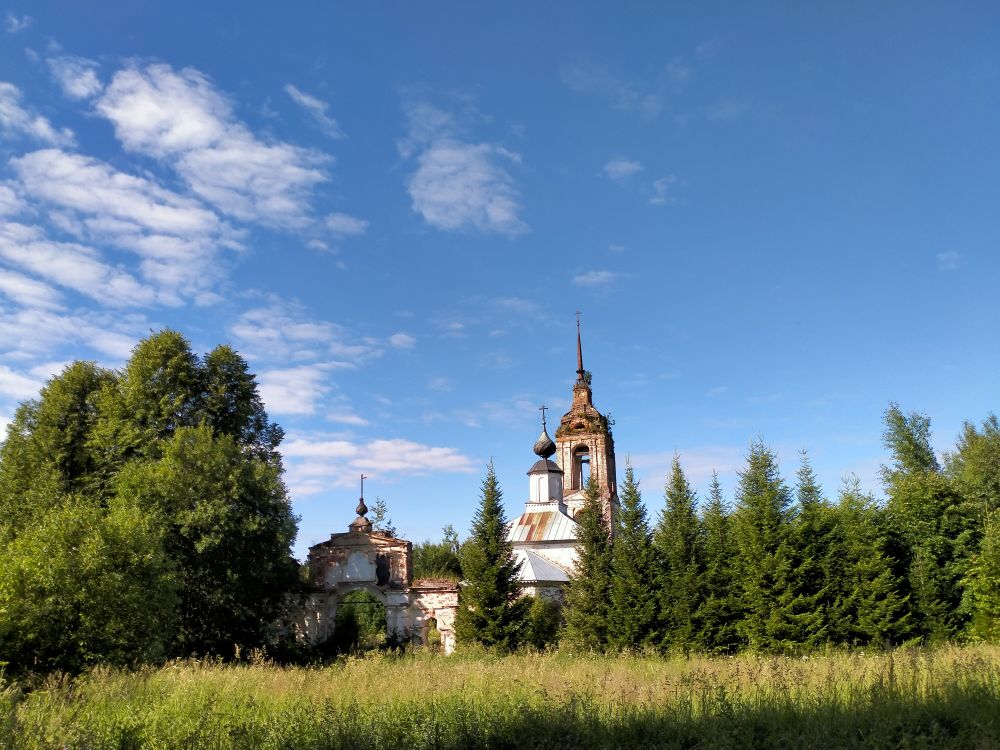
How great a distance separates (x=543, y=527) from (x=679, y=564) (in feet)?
55.2

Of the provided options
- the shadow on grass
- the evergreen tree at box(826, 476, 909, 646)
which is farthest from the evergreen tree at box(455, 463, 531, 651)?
the shadow on grass

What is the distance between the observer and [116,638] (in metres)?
13.2

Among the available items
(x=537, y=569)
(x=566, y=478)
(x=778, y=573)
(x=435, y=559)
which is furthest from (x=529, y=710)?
(x=435, y=559)

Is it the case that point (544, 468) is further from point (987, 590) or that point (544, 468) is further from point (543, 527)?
point (987, 590)

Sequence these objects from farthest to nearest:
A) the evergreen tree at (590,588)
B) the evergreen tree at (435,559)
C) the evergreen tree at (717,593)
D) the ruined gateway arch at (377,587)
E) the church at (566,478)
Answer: the evergreen tree at (435,559) < the church at (566,478) < the ruined gateway arch at (377,587) < the evergreen tree at (590,588) < the evergreen tree at (717,593)

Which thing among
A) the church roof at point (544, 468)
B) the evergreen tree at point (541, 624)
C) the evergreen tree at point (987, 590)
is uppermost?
the church roof at point (544, 468)

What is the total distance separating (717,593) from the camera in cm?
2178

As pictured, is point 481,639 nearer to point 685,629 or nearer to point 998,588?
point 685,629

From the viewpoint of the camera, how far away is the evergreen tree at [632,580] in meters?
22.4

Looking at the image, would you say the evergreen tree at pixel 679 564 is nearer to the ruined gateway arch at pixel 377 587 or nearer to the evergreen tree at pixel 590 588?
the evergreen tree at pixel 590 588

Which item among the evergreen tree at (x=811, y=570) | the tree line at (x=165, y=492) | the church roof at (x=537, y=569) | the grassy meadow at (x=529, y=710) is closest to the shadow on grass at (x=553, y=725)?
the grassy meadow at (x=529, y=710)

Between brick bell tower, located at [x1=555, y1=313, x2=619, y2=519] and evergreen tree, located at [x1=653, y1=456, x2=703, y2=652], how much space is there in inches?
733

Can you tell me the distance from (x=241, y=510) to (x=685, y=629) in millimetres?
15532

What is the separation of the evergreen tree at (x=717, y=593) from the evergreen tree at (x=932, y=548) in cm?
506
